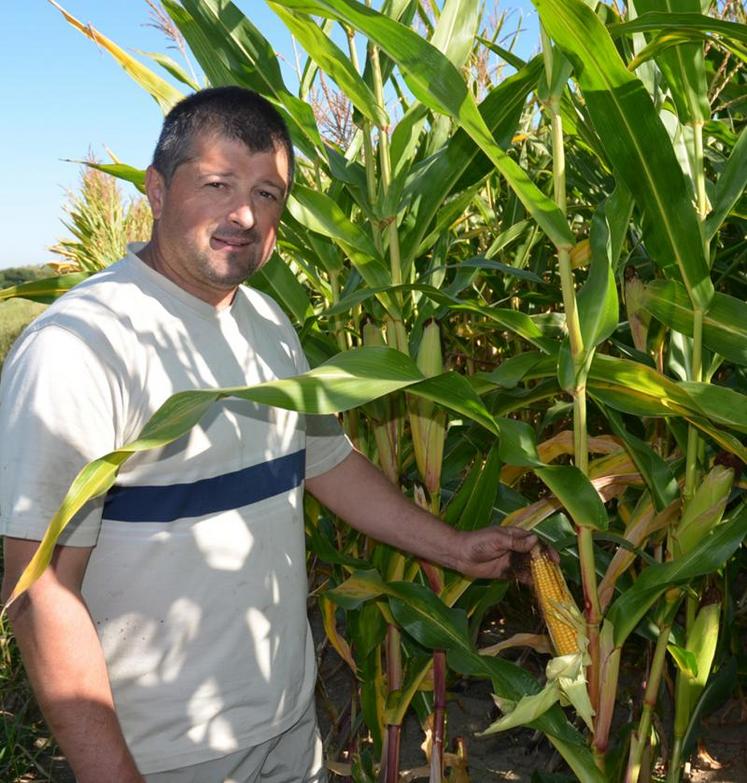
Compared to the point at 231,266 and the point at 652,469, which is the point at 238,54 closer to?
the point at 231,266

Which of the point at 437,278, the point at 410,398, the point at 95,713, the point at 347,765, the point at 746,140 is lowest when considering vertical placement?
the point at 347,765

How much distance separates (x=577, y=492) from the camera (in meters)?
1.38

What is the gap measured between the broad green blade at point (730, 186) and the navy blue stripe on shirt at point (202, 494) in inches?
31.8

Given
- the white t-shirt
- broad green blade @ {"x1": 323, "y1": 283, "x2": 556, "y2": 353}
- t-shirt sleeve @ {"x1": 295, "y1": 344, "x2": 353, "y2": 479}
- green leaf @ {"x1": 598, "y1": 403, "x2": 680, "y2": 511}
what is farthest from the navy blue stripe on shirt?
green leaf @ {"x1": 598, "y1": 403, "x2": 680, "y2": 511}

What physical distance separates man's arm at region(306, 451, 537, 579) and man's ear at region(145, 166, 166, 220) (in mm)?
604

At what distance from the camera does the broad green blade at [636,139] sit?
3.79 feet

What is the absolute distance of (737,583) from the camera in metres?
2.67

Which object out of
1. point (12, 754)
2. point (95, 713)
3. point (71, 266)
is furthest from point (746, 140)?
point (71, 266)

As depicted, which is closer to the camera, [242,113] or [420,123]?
[242,113]

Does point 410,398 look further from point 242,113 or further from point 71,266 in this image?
point 71,266

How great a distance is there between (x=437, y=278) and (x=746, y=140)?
74 centimetres

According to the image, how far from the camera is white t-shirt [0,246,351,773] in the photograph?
1.27 meters

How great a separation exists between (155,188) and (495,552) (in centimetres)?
86

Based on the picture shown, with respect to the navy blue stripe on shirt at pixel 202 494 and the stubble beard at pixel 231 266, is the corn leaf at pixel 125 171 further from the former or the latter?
the navy blue stripe on shirt at pixel 202 494
